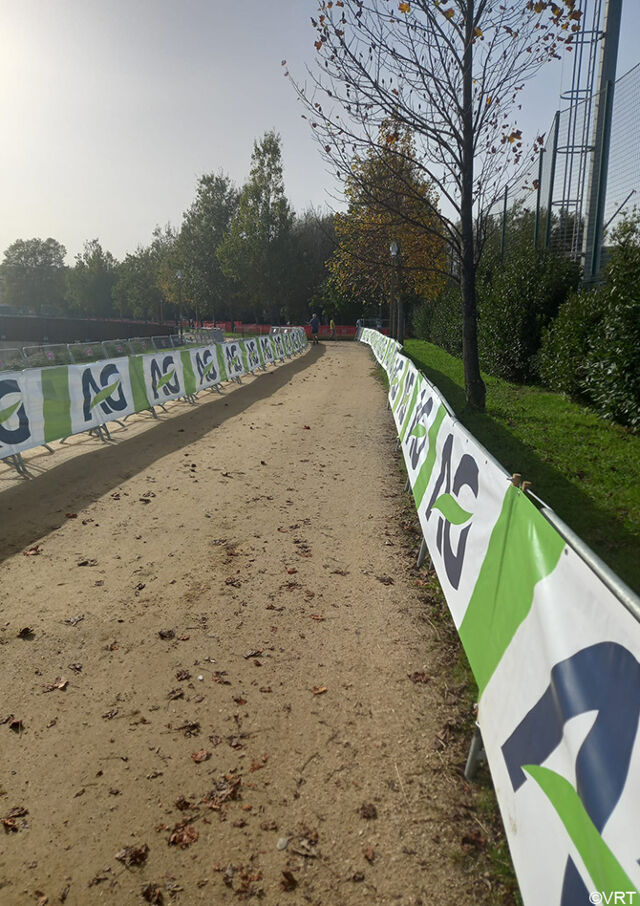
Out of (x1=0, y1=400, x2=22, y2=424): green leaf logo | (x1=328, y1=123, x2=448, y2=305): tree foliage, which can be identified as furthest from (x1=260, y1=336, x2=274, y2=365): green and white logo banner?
(x1=0, y1=400, x2=22, y2=424): green leaf logo

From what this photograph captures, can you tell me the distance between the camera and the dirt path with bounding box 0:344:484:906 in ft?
8.25

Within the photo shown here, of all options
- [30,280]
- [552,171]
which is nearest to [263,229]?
[552,171]

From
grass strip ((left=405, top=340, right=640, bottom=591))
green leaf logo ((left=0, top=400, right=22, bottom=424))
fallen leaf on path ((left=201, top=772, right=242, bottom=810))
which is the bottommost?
fallen leaf on path ((left=201, top=772, right=242, bottom=810))

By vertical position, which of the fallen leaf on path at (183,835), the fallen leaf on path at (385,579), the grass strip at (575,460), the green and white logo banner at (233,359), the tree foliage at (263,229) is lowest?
the fallen leaf on path at (183,835)

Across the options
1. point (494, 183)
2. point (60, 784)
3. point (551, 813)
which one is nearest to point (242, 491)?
point (60, 784)

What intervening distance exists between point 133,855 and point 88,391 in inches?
359

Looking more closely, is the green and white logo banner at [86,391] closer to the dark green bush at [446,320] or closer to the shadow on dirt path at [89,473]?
the shadow on dirt path at [89,473]

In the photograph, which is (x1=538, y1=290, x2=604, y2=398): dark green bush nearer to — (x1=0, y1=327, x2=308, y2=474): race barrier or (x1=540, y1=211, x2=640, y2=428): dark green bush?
(x1=540, y1=211, x2=640, y2=428): dark green bush

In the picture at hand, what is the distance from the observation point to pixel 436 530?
4.57 metres

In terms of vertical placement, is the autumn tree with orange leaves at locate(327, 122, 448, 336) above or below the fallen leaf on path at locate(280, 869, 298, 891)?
above

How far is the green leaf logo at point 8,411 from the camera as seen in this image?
320 inches

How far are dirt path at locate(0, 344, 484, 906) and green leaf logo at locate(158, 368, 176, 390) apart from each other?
21.8 ft

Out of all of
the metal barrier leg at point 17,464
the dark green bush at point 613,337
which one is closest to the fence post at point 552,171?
the dark green bush at point 613,337

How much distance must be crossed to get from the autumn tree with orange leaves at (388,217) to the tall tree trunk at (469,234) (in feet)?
1.95
